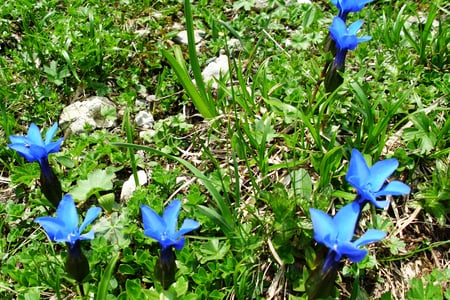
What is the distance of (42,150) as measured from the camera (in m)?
2.09

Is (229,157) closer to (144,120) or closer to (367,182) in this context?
(144,120)

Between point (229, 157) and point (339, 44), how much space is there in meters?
0.76

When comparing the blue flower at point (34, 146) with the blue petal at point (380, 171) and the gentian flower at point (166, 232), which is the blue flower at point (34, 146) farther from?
the blue petal at point (380, 171)

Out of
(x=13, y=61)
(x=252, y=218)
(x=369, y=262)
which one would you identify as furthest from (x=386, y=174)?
(x=13, y=61)

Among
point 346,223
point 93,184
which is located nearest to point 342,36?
point 346,223

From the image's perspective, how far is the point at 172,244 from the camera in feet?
5.98

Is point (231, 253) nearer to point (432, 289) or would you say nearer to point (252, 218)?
point (252, 218)

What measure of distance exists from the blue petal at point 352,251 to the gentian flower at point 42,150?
1165 millimetres

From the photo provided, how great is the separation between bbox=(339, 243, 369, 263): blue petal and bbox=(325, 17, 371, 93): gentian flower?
37.0 inches

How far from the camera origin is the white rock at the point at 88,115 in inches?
111

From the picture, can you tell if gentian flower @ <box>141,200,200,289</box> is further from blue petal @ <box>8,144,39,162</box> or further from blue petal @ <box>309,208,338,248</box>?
blue petal @ <box>8,144,39,162</box>

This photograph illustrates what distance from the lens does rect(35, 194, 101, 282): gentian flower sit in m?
1.87

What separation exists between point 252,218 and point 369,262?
510mm

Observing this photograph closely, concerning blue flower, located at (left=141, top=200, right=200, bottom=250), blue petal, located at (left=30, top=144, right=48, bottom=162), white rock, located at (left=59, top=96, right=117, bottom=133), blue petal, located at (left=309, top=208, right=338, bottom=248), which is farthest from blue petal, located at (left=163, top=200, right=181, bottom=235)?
white rock, located at (left=59, top=96, right=117, bottom=133)
